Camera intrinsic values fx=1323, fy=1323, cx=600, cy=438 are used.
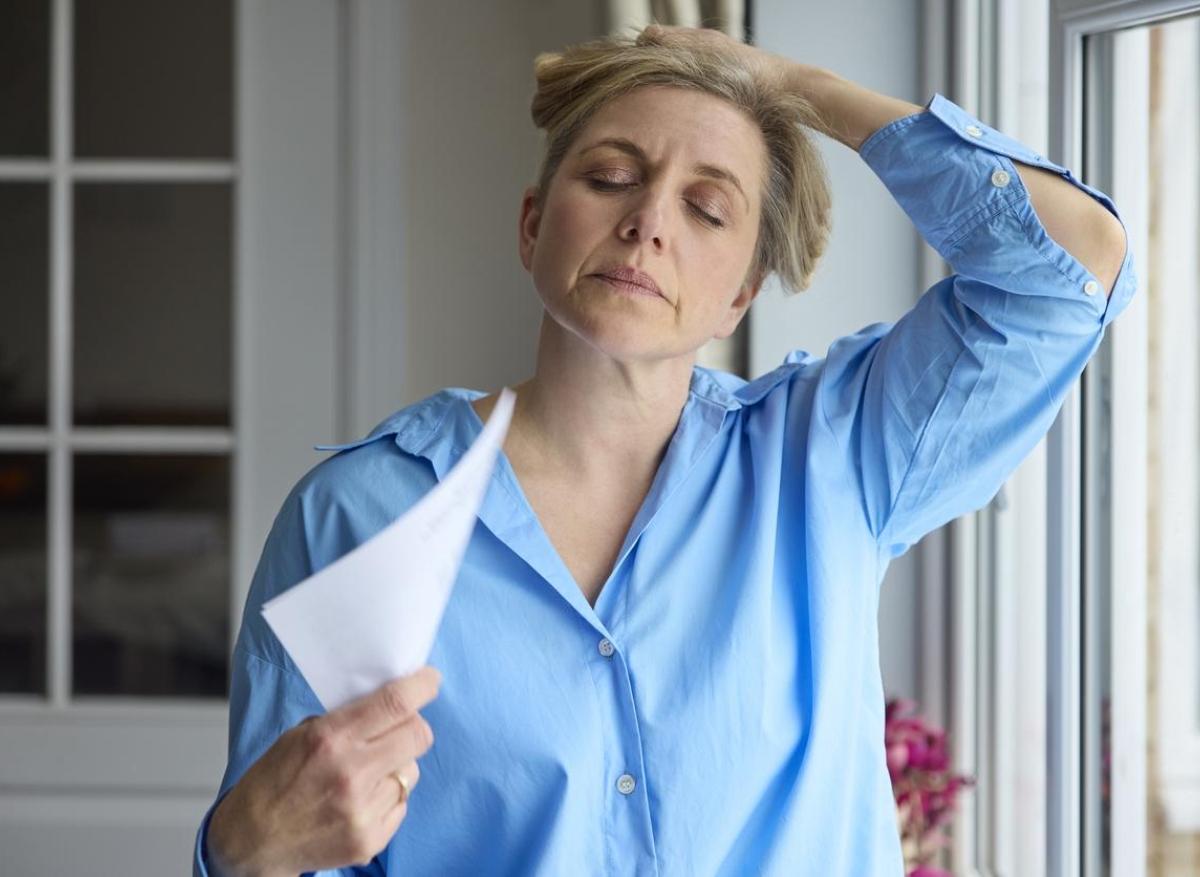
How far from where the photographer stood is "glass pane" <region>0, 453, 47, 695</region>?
268 cm

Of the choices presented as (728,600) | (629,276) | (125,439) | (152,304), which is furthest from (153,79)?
(728,600)

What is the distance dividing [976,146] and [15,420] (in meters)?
2.17

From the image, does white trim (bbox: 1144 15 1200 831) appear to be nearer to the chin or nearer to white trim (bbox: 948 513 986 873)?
white trim (bbox: 948 513 986 873)

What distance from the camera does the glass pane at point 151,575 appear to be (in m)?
2.69

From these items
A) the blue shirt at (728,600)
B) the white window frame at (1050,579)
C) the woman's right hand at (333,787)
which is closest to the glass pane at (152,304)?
the white window frame at (1050,579)

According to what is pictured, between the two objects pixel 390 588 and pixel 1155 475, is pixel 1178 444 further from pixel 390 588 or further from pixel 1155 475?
pixel 390 588

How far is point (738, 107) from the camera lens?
1.19 m

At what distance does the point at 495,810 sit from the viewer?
105cm

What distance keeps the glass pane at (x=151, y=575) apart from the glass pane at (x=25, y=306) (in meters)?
0.17

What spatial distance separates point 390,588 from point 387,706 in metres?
0.10

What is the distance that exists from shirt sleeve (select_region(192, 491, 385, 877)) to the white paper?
34 centimetres

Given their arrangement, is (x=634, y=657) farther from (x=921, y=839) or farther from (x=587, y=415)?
(x=921, y=839)

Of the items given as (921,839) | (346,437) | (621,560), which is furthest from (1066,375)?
(346,437)

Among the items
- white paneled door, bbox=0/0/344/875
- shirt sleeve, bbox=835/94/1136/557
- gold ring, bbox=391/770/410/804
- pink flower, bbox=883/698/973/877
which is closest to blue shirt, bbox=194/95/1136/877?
shirt sleeve, bbox=835/94/1136/557
